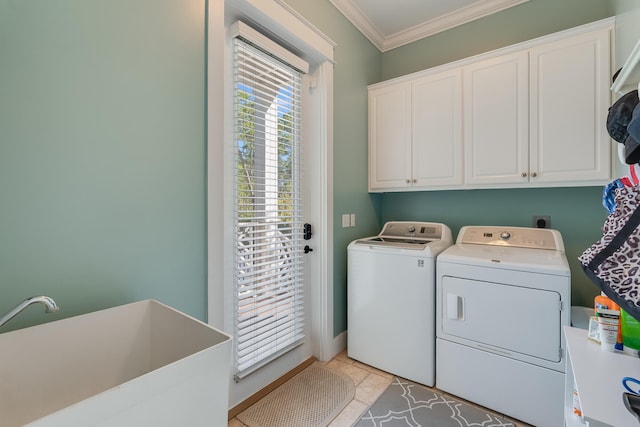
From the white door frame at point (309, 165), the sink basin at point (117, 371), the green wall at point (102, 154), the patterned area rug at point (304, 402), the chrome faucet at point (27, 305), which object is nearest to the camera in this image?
the sink basin at point (117, 371)

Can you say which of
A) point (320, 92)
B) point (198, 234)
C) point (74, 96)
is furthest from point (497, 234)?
point (74, 96)

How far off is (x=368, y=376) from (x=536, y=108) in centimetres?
221

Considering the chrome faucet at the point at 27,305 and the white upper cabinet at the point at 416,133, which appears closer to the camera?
the chrome faucet at the point at 27,305

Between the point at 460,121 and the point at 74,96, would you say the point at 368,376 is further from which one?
the point at 74,96

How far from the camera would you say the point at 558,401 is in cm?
152

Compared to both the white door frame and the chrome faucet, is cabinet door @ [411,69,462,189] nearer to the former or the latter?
the white door frame

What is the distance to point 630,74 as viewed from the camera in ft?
4.06

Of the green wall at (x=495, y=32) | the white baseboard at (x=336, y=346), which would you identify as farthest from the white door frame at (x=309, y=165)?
the green wall at (x=495, y=32)

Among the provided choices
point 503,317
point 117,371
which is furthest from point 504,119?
point 117,371

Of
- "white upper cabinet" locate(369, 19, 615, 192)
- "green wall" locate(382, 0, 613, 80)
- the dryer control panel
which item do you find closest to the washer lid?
the dryer control panel

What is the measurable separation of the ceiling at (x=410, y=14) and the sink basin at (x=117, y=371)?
8.14 ft

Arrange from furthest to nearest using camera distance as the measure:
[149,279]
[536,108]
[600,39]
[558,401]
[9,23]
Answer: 1. [536,108]
2. [600,39]
3. [558,401]
4. [149,279]
5. [9,23]

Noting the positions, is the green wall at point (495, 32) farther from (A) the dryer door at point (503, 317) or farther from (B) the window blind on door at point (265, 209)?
(A) the dryer door at point (503, 317)

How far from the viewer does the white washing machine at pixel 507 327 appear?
1523mm
